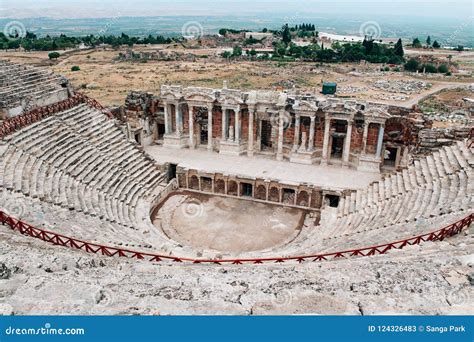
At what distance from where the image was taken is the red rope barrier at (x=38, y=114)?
65.4 feet

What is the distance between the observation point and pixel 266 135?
96.1ft

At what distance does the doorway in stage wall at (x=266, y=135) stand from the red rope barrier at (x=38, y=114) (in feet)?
34.5

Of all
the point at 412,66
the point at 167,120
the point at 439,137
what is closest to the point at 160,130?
the point at 167,120

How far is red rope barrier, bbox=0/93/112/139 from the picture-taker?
1992 centimetres

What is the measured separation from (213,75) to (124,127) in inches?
1600

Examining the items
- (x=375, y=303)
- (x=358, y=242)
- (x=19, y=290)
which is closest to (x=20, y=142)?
(x=19, y=290)

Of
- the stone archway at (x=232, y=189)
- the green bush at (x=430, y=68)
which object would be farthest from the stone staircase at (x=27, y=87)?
the green bush at (x=430, y=68)

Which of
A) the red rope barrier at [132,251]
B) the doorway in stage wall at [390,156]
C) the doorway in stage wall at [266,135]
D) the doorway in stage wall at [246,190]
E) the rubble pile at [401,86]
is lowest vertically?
the doorway in stage wall at [246,190]

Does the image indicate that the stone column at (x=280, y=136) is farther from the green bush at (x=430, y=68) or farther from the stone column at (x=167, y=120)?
the green bush at (x=430, y=68)

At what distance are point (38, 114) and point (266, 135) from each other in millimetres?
14790

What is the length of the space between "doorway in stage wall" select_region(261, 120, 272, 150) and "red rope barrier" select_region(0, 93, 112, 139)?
1053 centimetres

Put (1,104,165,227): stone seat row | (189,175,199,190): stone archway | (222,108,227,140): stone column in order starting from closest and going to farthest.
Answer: (1,104,165,227): stone seat row < (189,175,199,190): stone archway < (222,108,227,140): stone column

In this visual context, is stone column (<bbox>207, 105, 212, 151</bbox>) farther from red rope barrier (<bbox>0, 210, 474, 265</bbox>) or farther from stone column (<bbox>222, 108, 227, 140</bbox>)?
red rope barrier (<bbox>0, 210, 474, 265</bbox>)

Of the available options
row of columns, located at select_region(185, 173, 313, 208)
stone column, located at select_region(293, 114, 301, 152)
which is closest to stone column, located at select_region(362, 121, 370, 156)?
stone column, located at select_region(293, 114, 301, 152)
